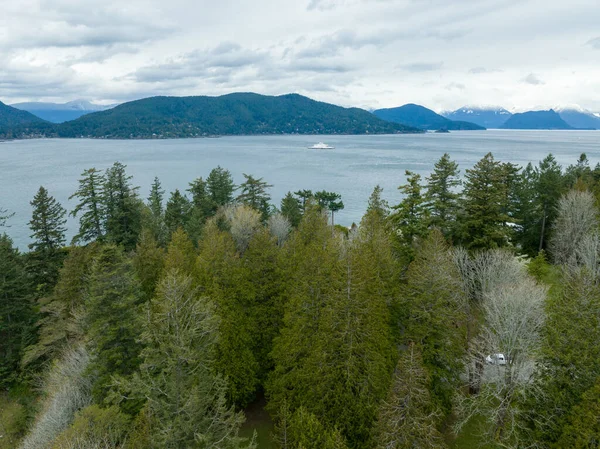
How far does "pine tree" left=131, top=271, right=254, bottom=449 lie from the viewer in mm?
13250

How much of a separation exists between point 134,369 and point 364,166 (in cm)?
10706

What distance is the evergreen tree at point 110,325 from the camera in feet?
58.3

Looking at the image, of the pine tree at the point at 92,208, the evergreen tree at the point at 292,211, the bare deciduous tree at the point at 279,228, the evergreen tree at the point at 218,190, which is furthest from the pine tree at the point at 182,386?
the evergreen tree at the point at 218,190

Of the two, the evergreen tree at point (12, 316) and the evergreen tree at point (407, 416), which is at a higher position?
the evergreen tree at point (407, 416)

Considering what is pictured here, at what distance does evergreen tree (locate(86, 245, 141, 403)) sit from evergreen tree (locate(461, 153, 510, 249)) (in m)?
21.2

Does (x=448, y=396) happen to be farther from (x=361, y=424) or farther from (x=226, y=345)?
(x=226, y=345)

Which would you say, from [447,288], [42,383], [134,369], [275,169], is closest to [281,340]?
[134,369]

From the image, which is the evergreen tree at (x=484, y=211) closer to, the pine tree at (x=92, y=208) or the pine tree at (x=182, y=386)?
the pine tree at (x=182, y=386)

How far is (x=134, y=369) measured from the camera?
1866cm

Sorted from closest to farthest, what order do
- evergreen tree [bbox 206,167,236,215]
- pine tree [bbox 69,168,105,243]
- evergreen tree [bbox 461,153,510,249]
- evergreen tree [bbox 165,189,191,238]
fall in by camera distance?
evergreen tree [bbox 461,153,510,249]
pine tree [bbox 69,168,105,243]
evergreen tree [bbox 165,189,191,238]
evergreen tree [bbox 206,167,236,215]

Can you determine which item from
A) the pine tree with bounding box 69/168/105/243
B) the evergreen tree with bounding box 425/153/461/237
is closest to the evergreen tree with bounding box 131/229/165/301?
the pine tree with bounding box 69/168/105/243

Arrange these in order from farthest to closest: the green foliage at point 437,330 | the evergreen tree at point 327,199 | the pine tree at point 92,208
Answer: the evergreen tree at point 327,199 → the pine tree at point 92,208 → the green foliage at point 437,330

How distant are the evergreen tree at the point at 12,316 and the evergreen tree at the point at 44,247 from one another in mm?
2459

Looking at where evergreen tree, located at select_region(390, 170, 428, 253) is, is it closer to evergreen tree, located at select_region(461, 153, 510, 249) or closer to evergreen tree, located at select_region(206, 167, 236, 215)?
evergreen tree, located at select_region(461, 153, 510, 249)
